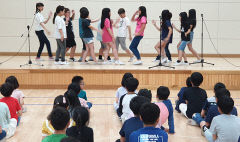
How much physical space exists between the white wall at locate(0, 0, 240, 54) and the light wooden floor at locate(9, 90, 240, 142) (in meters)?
3.19

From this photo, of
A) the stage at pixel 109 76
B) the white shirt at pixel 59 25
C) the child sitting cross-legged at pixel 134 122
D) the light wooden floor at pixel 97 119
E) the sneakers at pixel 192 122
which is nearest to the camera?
the child sitting cross-legged at pixel 134 122

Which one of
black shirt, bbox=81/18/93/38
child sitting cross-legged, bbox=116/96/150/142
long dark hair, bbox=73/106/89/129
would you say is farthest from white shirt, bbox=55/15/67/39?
long dark hair, bbox=73/106/89/129

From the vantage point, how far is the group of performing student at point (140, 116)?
2861 mm

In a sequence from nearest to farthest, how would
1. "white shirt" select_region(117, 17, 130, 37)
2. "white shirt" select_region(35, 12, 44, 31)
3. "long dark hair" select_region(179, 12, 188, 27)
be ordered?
"long dark hair" select_region(179, 12, 188, 27) → "white shirt" select_region(35, 12, 44, 31) → "white shirt" select_region(117, 17, 130, 37)

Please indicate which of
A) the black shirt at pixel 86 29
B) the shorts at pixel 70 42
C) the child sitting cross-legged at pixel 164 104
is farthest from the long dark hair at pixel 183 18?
the child sitting cross-legged at pixel 164 104

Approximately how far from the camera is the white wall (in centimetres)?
1027

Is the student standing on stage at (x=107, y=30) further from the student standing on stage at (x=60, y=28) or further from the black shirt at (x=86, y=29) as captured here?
the student standing on stage at (x=60, y=28)

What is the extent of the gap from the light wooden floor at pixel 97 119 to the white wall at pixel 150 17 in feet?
10.5

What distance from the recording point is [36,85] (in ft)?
25.6

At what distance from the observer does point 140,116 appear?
2.96 m

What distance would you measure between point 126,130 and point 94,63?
17.6 ft

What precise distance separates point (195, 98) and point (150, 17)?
18.6ft

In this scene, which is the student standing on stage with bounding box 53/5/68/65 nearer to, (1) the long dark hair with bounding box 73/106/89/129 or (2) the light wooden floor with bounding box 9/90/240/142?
(2) the light wooden floor with bounding box 9/90/240/142

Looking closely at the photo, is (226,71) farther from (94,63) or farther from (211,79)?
(94,63)
